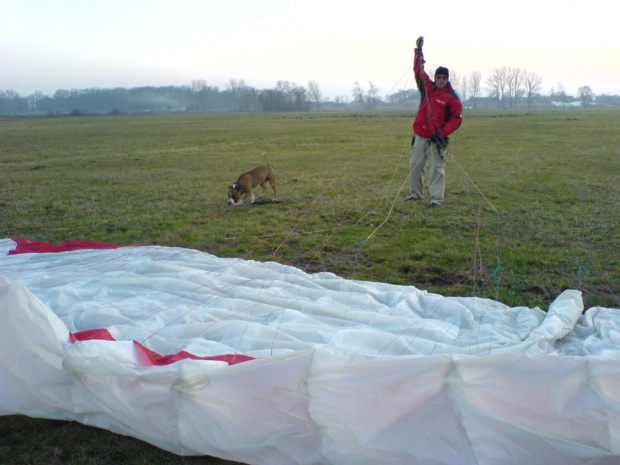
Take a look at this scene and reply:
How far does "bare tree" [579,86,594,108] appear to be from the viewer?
9175cm

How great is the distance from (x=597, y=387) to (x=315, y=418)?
1.03 metres

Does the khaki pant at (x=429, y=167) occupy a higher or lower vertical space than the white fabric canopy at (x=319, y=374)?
higher

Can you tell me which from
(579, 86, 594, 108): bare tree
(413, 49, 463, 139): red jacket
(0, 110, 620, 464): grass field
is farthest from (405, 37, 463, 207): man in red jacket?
(579, 86, 594, 108): bare tree

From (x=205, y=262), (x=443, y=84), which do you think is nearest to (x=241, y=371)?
(x=205, y=262)

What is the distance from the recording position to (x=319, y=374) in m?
2.04

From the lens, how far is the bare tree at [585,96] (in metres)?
91.8

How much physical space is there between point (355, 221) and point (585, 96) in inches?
4013

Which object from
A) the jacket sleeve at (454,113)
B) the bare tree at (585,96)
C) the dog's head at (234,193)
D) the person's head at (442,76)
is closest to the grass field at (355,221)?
the dog's head at (234,193)

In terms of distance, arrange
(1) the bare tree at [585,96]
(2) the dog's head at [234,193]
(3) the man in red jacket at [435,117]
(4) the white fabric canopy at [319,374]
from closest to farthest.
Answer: (4) the white fabric canopy at [319,374] < (3) the man in red jacket at [435,117] < (2) the dog's head at [234,193] < (1) the bare tree at [585,96]

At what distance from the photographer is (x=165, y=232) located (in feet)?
19.8

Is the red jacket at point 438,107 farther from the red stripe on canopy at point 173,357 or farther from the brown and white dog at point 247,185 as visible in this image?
the red stripe on canopy at point 173,357

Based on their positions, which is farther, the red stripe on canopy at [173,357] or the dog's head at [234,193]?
the dog's head at [234,193]

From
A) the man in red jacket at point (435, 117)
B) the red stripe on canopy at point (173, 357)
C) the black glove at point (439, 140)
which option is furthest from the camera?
the black glove at point (439, 140)

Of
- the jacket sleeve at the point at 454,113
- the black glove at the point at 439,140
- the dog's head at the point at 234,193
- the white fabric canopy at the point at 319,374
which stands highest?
the jacket sleeve at the point at 454,113
